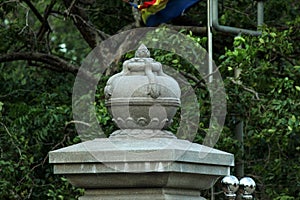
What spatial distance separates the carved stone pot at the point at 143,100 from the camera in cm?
633

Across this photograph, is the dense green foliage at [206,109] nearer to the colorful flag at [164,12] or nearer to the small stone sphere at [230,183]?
the colorful flag at [164,12]

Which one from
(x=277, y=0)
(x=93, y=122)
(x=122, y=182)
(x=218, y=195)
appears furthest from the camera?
(x=277, y=0)

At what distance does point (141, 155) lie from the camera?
6.08 metres

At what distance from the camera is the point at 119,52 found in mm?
12383

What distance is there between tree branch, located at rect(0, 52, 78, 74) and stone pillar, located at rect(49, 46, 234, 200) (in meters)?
6.69

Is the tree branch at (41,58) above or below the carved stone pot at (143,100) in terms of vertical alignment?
below

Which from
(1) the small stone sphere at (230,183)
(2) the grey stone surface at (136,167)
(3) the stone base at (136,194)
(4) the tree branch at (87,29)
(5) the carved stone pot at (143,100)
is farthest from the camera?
(4) the tree branch at (87,29)

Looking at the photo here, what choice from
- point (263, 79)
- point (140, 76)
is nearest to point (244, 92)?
point (263, 79)

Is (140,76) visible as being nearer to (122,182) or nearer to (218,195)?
(122,182)

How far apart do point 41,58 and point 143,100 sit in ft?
23.0

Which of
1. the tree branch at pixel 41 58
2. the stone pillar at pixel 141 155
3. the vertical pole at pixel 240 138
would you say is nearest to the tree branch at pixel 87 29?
the tree branch at pixel 41 58

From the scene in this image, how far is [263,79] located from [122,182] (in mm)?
5823

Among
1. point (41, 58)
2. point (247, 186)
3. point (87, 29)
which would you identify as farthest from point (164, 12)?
point (247, 186)

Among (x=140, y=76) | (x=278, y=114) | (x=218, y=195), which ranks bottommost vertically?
(x=218, y=195)
